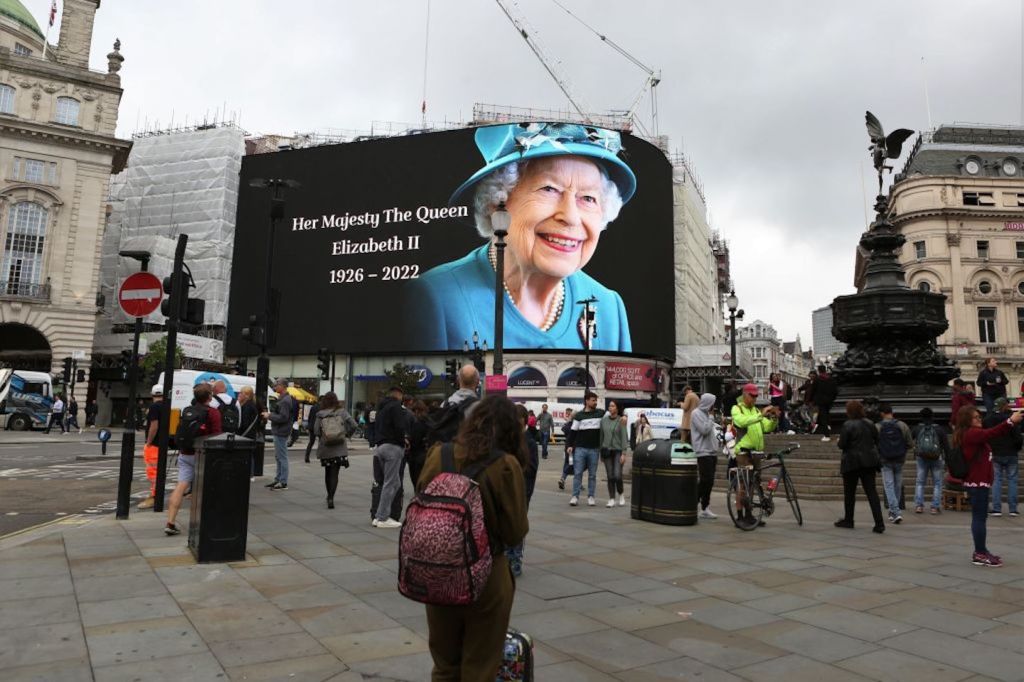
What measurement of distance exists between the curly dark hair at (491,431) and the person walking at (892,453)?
28.0 ft

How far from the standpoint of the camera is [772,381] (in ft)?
64.0

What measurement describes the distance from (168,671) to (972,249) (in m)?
72.2

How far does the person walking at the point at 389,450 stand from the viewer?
8938 mm

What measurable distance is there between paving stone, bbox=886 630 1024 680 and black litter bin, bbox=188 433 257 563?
562cm

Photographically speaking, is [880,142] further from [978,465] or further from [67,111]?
[67,111]

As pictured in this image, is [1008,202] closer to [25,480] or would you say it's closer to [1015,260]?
[1015,260]

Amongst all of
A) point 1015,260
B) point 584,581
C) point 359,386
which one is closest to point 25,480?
point 584,581

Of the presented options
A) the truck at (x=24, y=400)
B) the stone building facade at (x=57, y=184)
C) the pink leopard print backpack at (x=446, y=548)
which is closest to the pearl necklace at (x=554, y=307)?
the stone building facade at (x=57, y=184)

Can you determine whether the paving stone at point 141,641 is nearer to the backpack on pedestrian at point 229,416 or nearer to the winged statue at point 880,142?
the backpack on pedestrian at point 229,416

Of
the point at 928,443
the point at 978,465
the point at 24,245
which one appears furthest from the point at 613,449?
the point at 24,245

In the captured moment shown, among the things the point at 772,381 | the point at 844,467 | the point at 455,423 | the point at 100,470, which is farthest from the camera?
the point at 772,381

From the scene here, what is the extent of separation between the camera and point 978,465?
7.18 meters

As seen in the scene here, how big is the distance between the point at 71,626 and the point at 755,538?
24.1 feet

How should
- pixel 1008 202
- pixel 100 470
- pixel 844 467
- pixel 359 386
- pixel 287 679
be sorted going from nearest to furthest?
pixel 287 679 → pixel 844 467 → pixel 100 470 → pixel 359 386 → pixel 1008 202
